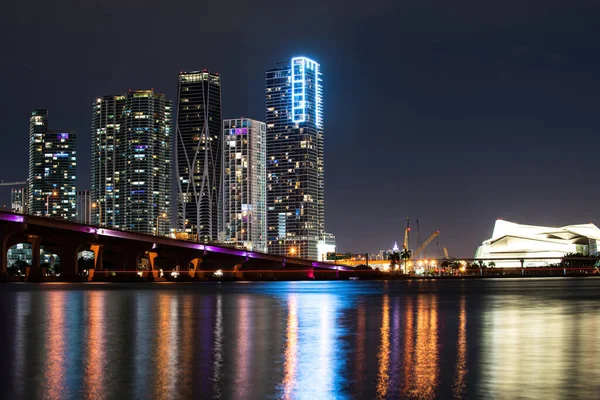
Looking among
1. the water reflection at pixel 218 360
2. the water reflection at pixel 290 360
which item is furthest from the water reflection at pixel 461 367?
the water reflection at pixel 218 360

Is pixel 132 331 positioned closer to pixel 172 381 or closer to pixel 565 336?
pixel 172 381

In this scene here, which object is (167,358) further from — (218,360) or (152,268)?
(152,268)

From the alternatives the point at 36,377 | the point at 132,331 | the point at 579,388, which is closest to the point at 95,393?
the point at 36,377

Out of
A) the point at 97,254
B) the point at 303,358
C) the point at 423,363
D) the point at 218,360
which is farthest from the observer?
the point at 97,254

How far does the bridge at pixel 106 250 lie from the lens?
129 meters

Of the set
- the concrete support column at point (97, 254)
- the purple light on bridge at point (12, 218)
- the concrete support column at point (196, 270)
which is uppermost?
the purple light on bridge at point (12, 218)

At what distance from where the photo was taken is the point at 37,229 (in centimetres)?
13362

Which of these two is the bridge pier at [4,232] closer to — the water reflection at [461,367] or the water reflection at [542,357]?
the water reflection at [542,357]

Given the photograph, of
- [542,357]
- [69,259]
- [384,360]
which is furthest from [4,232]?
[542,357]

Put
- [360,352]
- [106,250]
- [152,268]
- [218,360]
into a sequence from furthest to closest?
[106,250], [152,268], [360,352], [218,360]

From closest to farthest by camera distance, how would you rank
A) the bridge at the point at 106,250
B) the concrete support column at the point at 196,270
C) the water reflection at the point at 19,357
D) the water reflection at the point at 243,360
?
the water reflection at the point at 243,360 < the water reflection at the point at 19,357 < the bridge at the point at 106,250 < the concrete support column at the point at 196,270

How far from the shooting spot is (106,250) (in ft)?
578

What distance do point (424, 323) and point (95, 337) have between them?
13.1 meters

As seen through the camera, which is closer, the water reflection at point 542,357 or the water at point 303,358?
the water reflection at point 542,357
